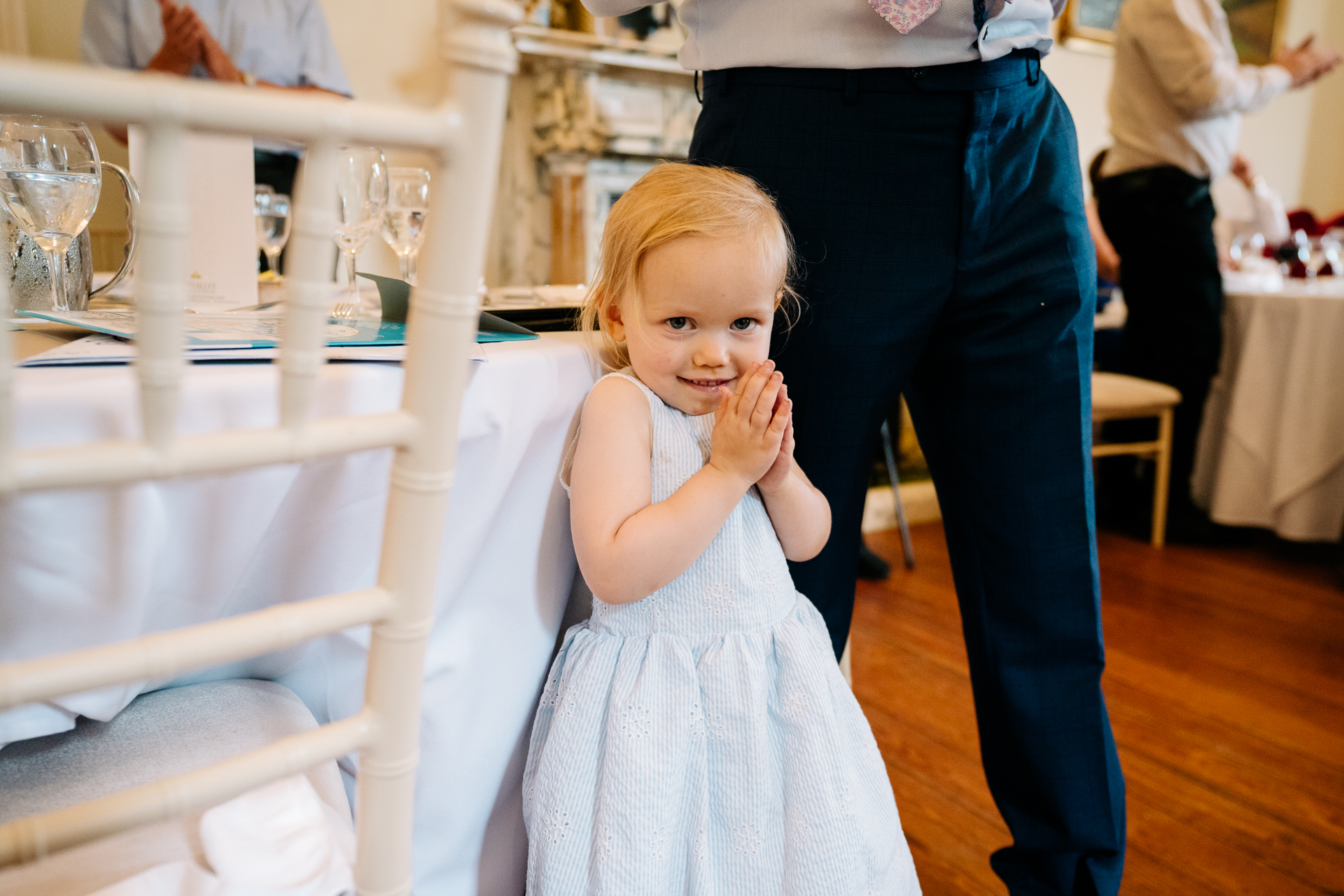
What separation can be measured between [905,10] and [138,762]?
30.8 inches

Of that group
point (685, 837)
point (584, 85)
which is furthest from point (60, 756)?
point (584, 85)

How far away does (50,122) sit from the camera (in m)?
0.82

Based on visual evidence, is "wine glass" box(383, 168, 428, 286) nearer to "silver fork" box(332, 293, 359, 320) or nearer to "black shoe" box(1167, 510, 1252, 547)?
"silver fork" box(332, 293, 359, 320)

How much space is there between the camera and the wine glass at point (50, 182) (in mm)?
778

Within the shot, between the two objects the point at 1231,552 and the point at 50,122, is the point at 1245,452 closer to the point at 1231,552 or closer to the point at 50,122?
the point at 1231,552

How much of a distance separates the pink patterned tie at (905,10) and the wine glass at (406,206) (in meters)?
0.54

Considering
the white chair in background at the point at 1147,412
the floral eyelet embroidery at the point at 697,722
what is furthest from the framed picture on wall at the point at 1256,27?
the floral eyelet embroidery at the point at 697,722

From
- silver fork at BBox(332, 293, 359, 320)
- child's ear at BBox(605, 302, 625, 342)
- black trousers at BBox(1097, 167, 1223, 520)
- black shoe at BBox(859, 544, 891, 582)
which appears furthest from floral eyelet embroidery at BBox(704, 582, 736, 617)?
black trousers at BBox(1097, 167, 1223, 520)

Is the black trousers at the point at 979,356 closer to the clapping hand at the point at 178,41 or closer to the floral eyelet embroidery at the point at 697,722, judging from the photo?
the floral eyelet embroidery at the point at 697,722

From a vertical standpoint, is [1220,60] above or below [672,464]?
above

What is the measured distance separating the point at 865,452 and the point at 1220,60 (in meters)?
2.14

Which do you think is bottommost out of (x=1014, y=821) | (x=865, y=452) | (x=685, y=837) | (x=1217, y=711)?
(x=1217, y=711)

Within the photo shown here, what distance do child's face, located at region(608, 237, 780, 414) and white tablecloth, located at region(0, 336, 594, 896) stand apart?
71 millimetres

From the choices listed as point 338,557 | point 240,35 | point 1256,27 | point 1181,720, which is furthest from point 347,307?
point 1256,27
